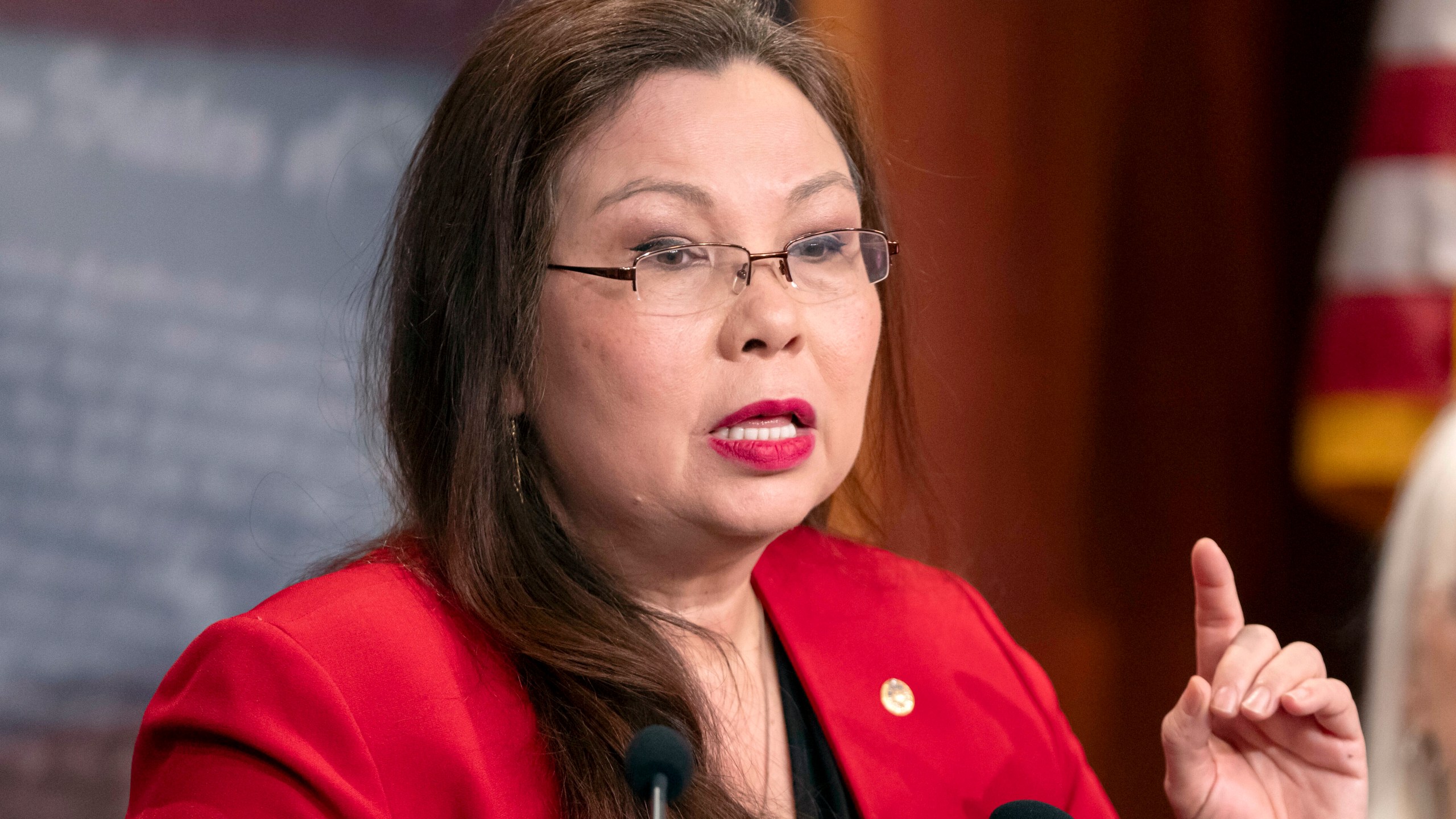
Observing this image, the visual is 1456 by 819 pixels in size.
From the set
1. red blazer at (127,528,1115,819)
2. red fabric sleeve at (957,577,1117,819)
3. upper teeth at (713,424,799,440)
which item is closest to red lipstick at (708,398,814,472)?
upper teeth at (713,424,799,440)

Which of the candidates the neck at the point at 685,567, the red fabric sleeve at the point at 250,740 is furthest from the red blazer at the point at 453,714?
the neck at the point at 685,567

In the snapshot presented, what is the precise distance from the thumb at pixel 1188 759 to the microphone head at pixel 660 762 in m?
0.66

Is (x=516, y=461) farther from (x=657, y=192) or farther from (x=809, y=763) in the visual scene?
(x=809, y=763)

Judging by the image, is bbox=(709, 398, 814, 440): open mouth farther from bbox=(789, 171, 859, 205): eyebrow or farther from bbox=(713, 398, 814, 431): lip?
bbox=(789, 171, 859, 205): eyebrow

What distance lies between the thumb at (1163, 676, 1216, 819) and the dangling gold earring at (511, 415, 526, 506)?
74 cm

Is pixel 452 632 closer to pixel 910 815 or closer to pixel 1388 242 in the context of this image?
pixel 910 815

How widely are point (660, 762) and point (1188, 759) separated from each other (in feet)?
2.35

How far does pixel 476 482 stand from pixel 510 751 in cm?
29

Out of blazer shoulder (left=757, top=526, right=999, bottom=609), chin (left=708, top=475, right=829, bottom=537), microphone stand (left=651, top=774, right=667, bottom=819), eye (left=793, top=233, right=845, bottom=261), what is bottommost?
blazer shoulder (left=757, top=526, right=999, bottom=609)

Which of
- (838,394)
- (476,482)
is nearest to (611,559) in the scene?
(476,482)

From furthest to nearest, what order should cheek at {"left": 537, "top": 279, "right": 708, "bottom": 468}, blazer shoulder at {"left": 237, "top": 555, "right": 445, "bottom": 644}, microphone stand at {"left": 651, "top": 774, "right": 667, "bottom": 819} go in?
cheek at {"left": 537, "top": 279, "right": 708, "bottom": 468} → blazer shoulder at {"left": 237, "top": 555, "right": 445, "bottom": 644} → microphone stand at {"left": 651, "top": 774, "right": 667, "bottom": 819}

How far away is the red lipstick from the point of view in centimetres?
137

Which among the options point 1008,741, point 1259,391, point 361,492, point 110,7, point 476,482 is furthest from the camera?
point 1259,391

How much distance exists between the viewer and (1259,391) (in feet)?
9.46
